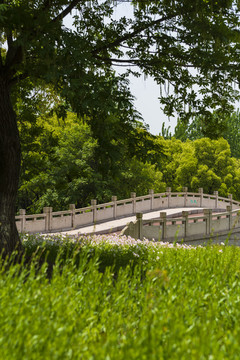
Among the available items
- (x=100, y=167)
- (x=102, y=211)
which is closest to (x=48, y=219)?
(x=102, y=211)

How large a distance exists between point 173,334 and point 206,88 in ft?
30.9

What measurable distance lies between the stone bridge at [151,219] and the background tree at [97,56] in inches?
246

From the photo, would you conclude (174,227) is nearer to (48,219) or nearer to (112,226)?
(112,226)

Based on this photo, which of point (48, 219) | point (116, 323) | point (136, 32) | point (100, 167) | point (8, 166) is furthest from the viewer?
point (48, 219)

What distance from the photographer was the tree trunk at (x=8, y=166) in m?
8.84

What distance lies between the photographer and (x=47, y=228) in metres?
22.8

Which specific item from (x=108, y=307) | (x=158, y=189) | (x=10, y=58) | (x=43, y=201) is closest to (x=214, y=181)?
(x=158, y=189)

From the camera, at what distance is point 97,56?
1038 cm

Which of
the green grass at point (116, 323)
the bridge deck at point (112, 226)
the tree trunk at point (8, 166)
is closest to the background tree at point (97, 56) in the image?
the tree trunk at point (8, 166)

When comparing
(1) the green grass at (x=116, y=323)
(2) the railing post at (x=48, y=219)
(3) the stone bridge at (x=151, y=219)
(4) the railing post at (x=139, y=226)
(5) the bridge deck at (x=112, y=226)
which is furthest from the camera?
(2) the railing post at (x=48, y=219)

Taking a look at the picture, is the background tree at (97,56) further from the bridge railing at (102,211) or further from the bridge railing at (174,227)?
the bridge railing at (102,211)

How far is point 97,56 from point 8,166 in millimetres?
3477

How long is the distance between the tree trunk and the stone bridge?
7.50 metres

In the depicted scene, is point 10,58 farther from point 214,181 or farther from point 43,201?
point 214,181
